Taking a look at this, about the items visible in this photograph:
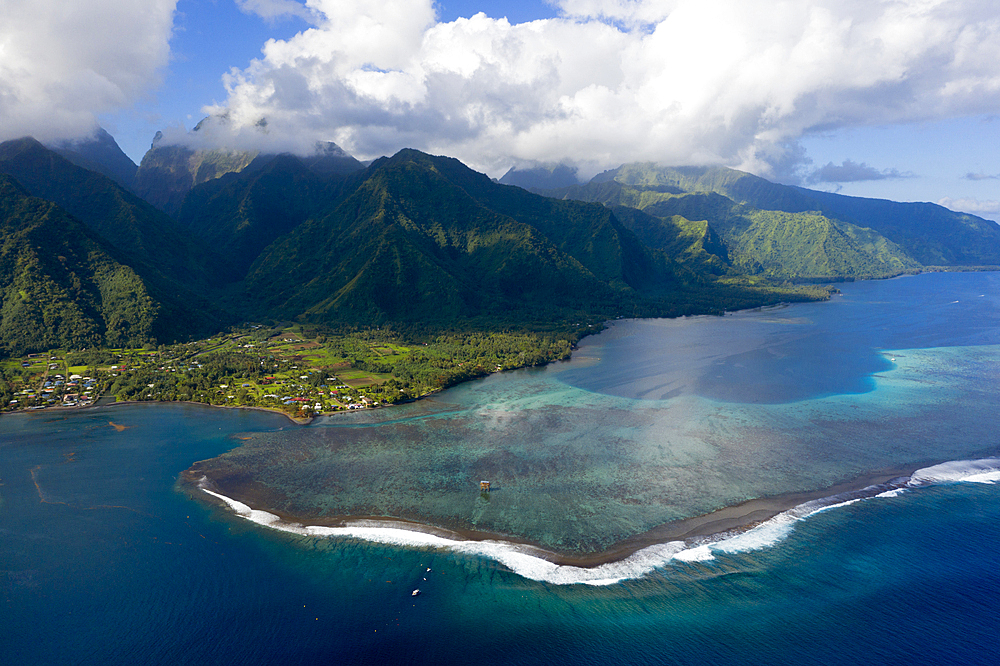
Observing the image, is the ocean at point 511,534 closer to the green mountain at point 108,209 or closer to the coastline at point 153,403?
the coastline at point 153,403

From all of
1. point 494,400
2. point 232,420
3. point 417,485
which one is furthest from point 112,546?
point 494,400

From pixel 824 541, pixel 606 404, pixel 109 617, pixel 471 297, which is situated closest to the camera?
pixel 109 617

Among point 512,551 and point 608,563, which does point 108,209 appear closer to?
point 512,551

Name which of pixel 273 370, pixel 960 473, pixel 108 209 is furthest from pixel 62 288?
pixel 960 473

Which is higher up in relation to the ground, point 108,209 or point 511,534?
point 108,209

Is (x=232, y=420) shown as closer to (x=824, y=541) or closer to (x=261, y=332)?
(x=261, y=332)

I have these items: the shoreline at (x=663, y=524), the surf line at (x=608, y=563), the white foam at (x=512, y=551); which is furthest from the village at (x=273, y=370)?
the surf line at (x=608, y=563)
